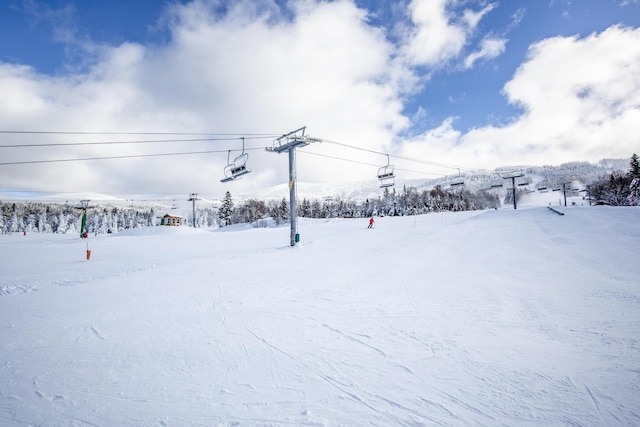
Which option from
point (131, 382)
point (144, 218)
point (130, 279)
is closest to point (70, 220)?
point (144, 218)

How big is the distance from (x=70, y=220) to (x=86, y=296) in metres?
138

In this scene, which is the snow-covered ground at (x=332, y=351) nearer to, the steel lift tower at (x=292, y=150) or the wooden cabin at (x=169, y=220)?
the steel lift tower at (x=292, y=150)

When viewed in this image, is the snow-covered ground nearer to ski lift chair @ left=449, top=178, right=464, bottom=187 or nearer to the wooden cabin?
ski lift chair @ left=449, top=178, right=464, bottom=187

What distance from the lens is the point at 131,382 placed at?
3.46 m

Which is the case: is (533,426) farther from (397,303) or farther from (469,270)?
(469,270)

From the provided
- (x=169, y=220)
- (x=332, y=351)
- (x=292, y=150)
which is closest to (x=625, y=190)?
(x=292, y=150)

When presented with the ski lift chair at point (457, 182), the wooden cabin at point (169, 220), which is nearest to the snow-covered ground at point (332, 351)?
the ski lift chair at point (457, 182)

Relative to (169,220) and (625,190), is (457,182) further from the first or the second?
(169,220)

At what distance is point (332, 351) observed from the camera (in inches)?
161

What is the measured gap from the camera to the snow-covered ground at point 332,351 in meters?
2.89

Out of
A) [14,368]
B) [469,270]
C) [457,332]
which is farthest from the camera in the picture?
[469,270]

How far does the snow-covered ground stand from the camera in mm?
2889

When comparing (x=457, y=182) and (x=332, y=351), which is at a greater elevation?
(x=457, y=182)

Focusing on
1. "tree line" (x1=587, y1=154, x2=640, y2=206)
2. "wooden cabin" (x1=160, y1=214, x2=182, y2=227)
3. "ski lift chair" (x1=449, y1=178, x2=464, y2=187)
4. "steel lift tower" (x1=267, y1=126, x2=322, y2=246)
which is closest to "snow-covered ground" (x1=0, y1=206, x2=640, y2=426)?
"steel lift tower" (x1=267, y1=126, x2=322, y2=246)
